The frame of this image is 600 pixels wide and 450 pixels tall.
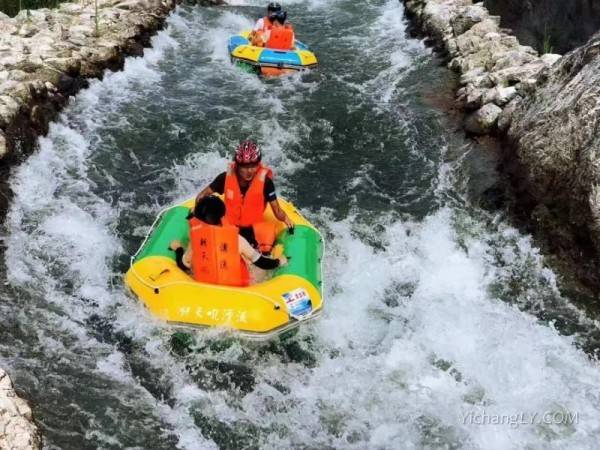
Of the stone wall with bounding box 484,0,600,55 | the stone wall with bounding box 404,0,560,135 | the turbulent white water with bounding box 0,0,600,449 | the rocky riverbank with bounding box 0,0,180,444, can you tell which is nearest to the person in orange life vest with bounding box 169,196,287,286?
the turbulent white water with bounding box 0,0,600,449

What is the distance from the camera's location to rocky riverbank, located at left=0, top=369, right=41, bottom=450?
13.7 ft

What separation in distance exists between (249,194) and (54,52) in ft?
19.6

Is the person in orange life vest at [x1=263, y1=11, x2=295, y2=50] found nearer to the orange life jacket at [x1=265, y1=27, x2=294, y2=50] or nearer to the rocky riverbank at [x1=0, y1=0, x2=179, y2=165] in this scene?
the orange life jacket at [x1=265, y1=27, x2=294, y2=50]

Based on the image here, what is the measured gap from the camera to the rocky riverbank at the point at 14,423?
4.17 meters

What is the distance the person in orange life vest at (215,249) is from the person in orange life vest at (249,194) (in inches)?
17.4

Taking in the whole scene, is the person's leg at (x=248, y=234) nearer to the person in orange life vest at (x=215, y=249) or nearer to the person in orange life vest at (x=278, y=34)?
the person in orange life vest at (x=215, y=249)

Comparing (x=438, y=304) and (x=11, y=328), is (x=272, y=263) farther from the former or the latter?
(x=11, y=328)

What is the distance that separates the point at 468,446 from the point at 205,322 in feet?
8.02

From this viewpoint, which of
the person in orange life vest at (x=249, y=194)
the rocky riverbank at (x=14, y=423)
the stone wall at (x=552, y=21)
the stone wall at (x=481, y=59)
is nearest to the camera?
the rocky riverbank at (x=14, y=423)

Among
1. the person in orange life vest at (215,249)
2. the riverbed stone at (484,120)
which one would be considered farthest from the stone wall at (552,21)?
the person in orange life vest at (215,249)

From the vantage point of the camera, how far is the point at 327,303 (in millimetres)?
6688

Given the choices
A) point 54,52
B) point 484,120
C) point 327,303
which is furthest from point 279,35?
point 327,303

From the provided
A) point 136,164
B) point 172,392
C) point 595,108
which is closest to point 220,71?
point 136,164

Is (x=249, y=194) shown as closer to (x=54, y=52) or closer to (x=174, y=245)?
(x=174, y=245)
